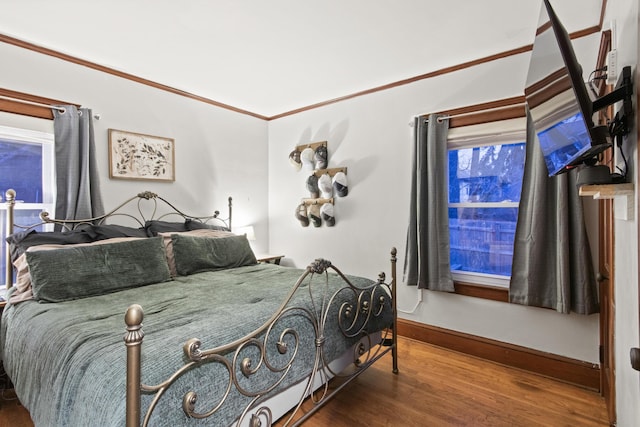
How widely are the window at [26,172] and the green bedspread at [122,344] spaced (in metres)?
0.85

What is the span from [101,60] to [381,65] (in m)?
2.41

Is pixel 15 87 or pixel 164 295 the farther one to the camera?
pixel 15 87

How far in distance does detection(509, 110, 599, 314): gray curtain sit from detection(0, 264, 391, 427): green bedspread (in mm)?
1302

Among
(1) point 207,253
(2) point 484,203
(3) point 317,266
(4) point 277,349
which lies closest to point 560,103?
(3) point 317,266

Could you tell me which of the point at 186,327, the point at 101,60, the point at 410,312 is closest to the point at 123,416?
the point at 186,327

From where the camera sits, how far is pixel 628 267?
4.08ft

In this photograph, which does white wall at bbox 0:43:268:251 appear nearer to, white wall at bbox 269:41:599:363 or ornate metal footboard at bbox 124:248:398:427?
white wall at bbox 269:41:599:363

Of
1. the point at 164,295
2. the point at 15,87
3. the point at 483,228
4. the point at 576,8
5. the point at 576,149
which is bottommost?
the point at 164,295

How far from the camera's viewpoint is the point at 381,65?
2883mm

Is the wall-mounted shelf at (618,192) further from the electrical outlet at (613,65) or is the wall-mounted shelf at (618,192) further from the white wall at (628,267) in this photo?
the electrical outlet at (613,65)

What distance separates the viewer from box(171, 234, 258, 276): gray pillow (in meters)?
2.66

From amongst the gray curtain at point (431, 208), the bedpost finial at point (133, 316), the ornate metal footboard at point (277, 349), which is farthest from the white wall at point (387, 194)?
the bedpost finial at point (133, 316)

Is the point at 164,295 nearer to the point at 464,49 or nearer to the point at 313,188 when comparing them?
the point at 313,188

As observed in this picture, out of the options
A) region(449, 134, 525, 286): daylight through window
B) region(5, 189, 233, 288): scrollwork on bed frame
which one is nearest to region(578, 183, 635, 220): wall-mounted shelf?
region(449, 134, 525, 286): daylight through window
